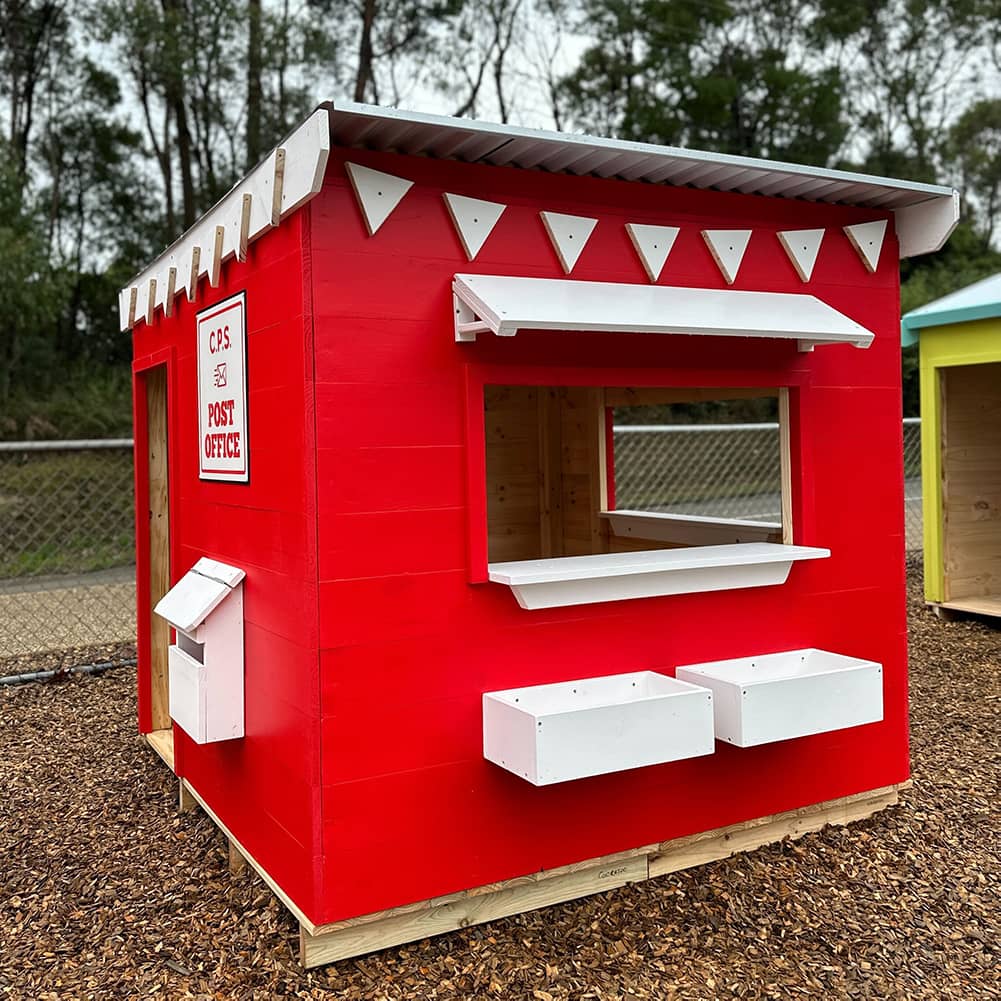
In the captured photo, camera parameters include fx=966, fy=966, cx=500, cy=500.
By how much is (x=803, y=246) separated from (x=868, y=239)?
0.32 m

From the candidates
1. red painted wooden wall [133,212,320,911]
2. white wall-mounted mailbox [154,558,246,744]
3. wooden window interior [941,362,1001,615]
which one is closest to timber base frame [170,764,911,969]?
red painted wooden wall [133,212,320,911]

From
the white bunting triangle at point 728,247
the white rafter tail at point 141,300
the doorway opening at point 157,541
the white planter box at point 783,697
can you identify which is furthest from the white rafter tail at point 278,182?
the doorway opening at point 157,541

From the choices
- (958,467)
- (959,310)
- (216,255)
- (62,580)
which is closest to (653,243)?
(216,255)

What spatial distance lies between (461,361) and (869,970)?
209cm

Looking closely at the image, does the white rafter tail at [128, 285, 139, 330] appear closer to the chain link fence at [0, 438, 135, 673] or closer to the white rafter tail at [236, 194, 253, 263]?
the chain link fence at [0, 438, 135, 673]

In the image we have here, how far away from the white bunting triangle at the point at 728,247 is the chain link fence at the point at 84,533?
10.6ft

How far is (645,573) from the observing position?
121 inches

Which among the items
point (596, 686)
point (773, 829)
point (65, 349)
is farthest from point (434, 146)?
point (65, 349)

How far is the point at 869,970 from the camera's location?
2736mm

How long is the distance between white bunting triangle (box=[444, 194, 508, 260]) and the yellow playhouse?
4712 millimetres

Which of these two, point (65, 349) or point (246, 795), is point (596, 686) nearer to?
point (246, 795)

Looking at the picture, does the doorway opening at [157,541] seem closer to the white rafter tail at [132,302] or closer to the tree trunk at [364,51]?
the white rafter tail at [132,302]

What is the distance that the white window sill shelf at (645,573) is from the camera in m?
2.89

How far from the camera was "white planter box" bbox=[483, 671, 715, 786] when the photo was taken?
2637mm
